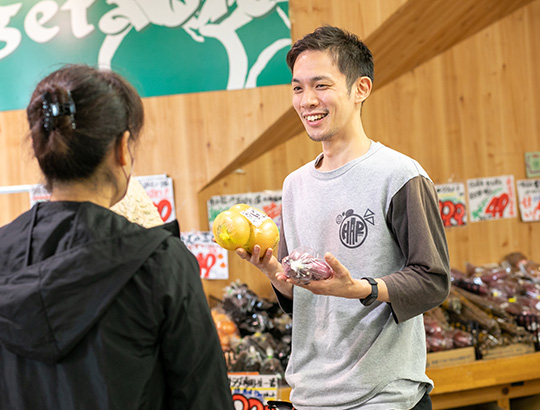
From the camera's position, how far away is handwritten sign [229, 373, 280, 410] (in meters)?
2.85

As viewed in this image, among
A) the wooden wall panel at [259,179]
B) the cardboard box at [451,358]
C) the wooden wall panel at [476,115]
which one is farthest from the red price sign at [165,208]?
the cardboard box at [451,358]

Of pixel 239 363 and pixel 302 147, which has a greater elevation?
pixel 302 147

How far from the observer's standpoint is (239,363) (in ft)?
9.79

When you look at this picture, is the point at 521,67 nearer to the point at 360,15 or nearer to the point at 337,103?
the point at 360,15

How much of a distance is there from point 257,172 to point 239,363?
4.48 ft

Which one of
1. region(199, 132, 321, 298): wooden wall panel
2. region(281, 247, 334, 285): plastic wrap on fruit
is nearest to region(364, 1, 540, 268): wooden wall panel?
region(199, 132, 321, 298): wooden wall panel

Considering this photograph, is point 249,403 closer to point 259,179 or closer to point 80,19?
point 259,179

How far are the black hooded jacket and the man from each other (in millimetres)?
431

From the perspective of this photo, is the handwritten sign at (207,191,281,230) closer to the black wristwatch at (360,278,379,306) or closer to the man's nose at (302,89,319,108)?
the man's nose at (302,89,319,108)

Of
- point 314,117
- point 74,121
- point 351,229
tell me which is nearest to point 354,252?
point 351,229

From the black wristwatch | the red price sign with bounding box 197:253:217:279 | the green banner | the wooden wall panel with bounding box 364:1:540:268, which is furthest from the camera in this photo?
the wooden wall panel with bounding box 364:1:540:268

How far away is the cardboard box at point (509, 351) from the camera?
3.20m

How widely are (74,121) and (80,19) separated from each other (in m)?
2.81

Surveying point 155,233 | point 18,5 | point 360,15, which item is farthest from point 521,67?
point 155,233
